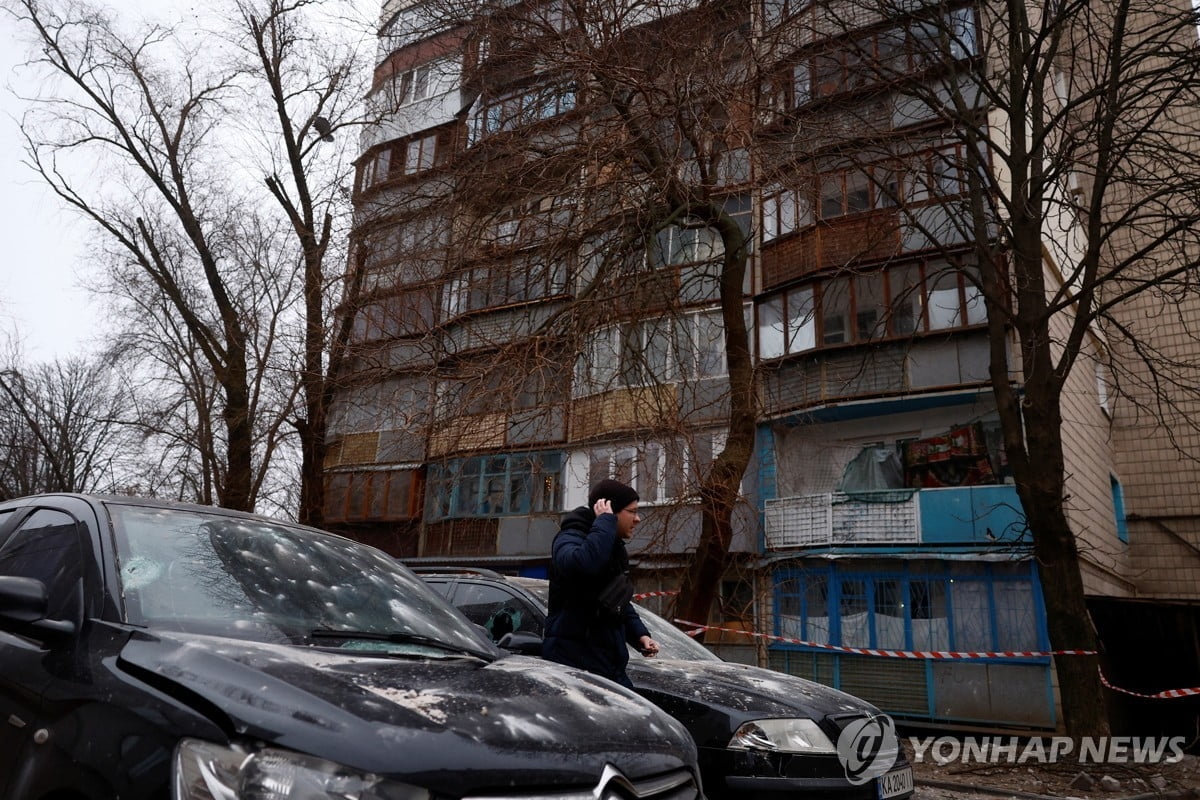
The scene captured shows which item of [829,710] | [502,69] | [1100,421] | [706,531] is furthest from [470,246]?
[1100,421]

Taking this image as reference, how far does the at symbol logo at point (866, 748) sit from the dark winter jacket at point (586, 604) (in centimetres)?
129

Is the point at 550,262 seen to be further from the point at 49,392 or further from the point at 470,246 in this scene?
the point at 49,392

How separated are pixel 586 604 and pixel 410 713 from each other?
93.3 inches

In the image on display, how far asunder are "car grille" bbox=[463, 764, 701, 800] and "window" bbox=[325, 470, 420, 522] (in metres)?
22.8

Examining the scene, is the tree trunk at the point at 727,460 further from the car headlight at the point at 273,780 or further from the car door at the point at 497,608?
the car headlight at the point at 273,780

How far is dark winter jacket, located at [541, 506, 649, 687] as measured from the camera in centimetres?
429

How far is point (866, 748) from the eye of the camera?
4797mm

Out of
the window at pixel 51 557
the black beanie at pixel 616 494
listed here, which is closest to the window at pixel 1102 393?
the black beanie at pixel 616 494

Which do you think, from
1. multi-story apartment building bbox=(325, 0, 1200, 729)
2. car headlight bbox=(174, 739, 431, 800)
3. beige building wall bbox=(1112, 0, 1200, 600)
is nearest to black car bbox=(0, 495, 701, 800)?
car headlight bbox=(174, 739, 431, 800)

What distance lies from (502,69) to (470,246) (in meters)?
2.30

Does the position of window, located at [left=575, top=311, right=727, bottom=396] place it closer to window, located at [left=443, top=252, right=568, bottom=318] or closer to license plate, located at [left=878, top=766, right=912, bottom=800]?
window, located at [left=443, top=252, right=568, bottom=318]

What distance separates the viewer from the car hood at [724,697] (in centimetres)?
458

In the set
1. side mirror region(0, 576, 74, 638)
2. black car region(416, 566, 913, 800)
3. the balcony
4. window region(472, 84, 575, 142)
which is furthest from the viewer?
the balcony

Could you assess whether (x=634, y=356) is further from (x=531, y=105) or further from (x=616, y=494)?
(x=616, y=494)
